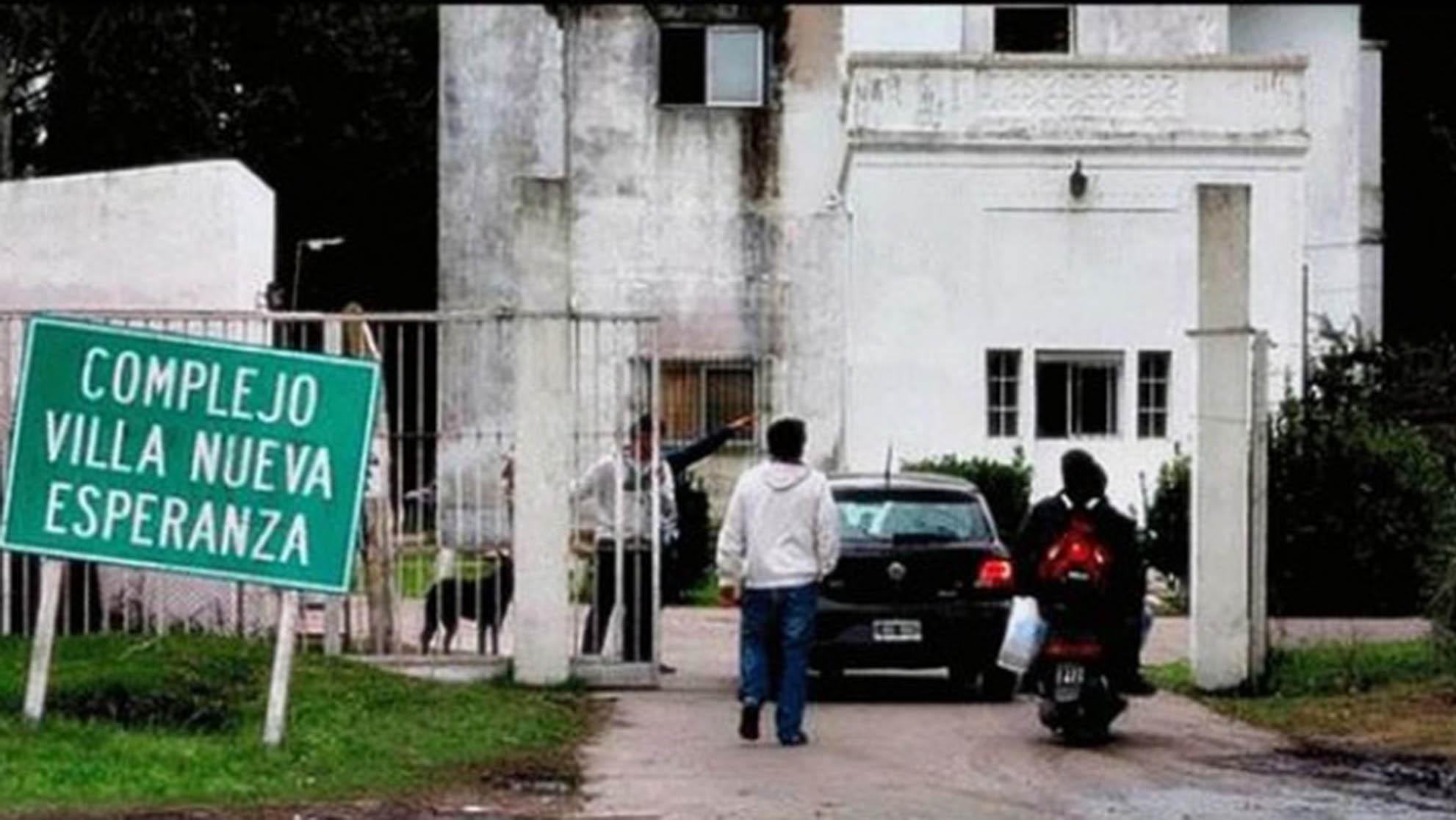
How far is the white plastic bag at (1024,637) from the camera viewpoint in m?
17.0

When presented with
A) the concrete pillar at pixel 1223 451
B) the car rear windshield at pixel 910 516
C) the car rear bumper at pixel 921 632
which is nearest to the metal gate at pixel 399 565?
the car rear bumper at pixel 921 632

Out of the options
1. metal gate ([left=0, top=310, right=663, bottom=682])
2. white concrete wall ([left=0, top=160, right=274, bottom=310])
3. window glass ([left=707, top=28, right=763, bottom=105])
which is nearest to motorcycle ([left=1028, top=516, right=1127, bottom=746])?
metal gate ([left=0, top=310, right=663, bottom=682])

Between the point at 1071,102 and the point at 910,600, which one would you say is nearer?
the point at 910,600

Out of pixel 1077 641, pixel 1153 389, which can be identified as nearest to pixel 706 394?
pixel 1153 389

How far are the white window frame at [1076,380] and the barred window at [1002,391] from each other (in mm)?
245

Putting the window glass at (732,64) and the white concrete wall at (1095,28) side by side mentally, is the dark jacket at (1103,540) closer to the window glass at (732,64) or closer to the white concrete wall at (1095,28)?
the white concrete wall at (1095,28)

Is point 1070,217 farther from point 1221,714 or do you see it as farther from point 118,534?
point 118,534

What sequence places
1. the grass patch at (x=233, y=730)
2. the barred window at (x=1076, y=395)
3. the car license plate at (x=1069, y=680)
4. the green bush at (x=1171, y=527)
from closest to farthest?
the grass patch at (x=233, y=730) → the car license plate at (x=1069, y=680) → the green bush at (x=1171, y=527) → the barred window at (x=1076, y=395)

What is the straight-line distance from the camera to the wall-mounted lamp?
32781 mm

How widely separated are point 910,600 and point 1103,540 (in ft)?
9.36

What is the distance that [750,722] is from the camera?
16.5 m

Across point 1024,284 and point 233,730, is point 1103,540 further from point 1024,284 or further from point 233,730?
point 1024,284

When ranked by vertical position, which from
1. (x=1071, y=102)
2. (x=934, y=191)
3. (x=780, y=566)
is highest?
(x=1071, y=102)

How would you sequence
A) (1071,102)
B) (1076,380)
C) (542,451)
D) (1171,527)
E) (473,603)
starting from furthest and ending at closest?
(1076,380) < (1071,102) < (1171,527) < (473,603) < (542,451)
